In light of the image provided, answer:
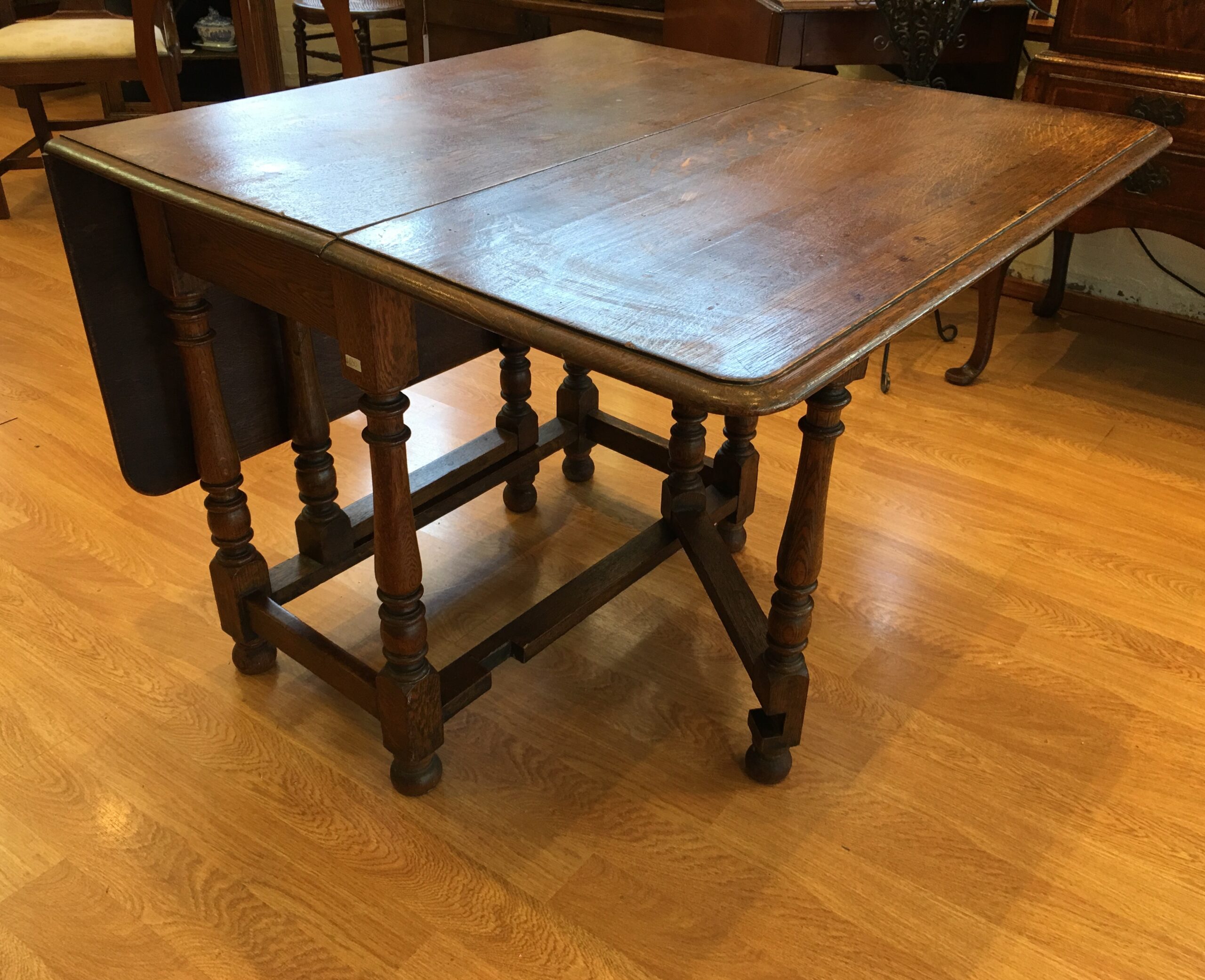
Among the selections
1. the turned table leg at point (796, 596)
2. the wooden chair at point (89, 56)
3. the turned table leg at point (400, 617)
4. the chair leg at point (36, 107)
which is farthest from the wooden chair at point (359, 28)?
the turned table leg at point (796, 596)

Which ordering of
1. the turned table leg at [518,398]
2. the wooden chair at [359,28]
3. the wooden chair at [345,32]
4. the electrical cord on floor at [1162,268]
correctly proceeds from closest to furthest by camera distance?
the turned table leg at [518,398], the electrical cord on floor at [1162,268], the wooden chair at [345,32], the wooden chair at [359,28]

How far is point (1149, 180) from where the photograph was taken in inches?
85.8

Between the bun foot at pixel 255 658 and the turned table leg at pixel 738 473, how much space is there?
75cm

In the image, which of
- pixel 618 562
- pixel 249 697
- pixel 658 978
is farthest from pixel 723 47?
pixel 658 978

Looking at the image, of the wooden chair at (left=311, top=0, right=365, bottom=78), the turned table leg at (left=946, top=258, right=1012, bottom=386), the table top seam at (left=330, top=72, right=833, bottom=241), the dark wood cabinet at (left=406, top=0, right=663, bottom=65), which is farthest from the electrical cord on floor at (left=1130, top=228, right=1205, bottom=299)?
the wooden chair at (left=311, top=0, right=365, bottom=78)

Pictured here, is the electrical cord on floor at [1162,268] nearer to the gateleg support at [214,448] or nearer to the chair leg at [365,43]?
the gateleg support at [214,448]

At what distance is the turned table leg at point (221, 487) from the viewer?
1408mm

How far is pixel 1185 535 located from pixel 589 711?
1.19 meters

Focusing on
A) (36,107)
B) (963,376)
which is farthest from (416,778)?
(36,107)

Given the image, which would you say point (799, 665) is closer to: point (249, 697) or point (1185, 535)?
point (249, 697)

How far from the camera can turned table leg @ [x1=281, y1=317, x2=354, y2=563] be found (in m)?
1.62

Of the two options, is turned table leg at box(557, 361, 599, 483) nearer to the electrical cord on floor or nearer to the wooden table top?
the wooden table top

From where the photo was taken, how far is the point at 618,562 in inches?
66.1

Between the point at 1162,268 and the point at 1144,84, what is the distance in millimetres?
756
